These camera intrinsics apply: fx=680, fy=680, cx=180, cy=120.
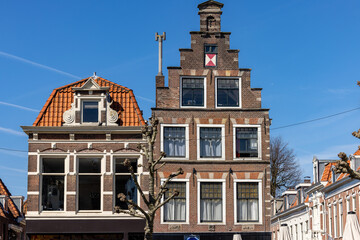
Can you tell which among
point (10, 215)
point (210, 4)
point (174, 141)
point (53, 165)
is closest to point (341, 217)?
point (174, 141)

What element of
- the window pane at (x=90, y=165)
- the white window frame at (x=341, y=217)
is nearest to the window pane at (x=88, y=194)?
the window pane at (x=90, y=165)

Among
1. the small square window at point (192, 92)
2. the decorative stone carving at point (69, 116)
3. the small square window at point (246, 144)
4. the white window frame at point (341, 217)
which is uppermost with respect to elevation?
the small square window at point (192, 92)

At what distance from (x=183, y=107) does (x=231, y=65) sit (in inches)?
135

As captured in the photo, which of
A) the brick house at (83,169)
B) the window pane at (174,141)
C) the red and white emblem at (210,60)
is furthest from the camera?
the red and white emblem at (210,60)

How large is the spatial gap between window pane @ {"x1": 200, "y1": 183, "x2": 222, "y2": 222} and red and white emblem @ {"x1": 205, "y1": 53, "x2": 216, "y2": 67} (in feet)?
20.9

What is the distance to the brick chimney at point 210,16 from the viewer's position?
120ft

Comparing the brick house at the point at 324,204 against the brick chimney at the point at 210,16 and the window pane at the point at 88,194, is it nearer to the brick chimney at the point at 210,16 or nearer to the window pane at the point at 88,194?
the brick chimney at the point at 210,16

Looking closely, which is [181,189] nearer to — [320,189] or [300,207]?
[320,189]

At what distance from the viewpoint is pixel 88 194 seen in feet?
112

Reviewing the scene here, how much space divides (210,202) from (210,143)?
3.06 m

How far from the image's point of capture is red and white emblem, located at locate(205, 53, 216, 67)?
36.1 m

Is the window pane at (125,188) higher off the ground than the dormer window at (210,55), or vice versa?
the dormer window at (210,55)

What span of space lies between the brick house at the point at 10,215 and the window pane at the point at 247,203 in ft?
53.0

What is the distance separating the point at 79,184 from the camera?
34125 mm
